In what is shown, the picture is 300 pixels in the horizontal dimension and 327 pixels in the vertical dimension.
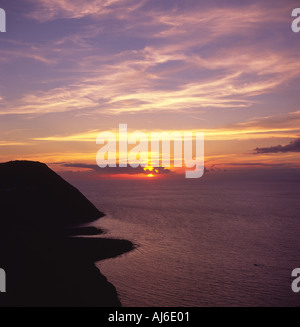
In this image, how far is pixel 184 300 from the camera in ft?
107

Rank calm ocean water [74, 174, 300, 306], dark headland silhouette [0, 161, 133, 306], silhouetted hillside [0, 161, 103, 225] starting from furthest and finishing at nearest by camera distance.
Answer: silhouetted hillside [0, 161, 103, 225] → calm ocean water [74, 174, 300, 306] → dark headland silhouette [0, 161, 133, 306]

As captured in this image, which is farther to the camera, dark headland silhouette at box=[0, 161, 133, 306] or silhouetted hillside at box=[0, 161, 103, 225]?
silhouetted hillside at box=[0, 161, 103, 225]

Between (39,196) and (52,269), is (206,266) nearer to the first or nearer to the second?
(52,269)

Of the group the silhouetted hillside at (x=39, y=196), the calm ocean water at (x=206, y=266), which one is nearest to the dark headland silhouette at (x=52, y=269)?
the calm ocean water at (x=206, y=266)

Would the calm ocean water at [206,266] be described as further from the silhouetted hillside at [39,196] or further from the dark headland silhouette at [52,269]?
the silhouetted hillside at [39,196]

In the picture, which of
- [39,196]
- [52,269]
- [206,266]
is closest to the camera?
[52,269]

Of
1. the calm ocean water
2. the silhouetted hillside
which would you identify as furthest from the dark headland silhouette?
the silhouetted hillside

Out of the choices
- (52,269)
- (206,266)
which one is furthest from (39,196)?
(52,269)

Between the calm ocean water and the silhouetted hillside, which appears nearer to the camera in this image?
the calm ocean water

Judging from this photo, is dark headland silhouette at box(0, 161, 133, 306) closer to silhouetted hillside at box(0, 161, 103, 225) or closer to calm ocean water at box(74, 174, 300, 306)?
calm ocean water at box(74, 174, 300, 306)

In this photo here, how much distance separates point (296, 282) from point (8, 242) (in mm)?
35045

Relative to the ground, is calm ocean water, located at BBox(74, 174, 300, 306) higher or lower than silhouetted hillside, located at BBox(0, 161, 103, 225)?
lower

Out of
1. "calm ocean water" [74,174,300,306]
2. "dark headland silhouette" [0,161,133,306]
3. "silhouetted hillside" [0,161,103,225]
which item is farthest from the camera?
"silhouetted hillside" [0,161,103,225]
